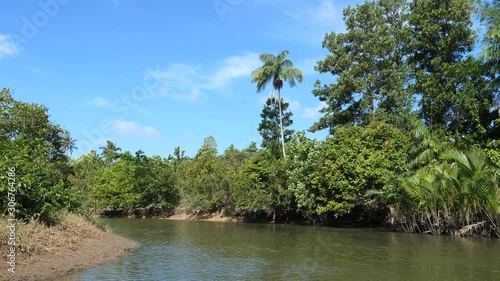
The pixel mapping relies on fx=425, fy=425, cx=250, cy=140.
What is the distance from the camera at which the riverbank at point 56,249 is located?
42.5ft

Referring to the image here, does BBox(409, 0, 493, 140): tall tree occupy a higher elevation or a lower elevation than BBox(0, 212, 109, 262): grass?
higher

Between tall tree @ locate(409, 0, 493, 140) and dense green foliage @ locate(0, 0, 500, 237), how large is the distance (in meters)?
0.10

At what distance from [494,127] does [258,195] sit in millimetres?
20782

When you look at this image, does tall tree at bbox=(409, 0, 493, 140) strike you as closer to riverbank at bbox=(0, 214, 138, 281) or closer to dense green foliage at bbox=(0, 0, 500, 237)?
dense green foliage at bbox=(0, 0, 500, 237)

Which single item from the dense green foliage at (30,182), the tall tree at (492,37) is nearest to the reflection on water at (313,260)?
the dense green foliage at (30,182)

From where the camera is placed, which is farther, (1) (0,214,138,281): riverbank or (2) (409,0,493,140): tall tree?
(2) (409,0,493,140): tall tree

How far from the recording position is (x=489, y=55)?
25.4 meters

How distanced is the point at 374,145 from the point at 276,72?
16356mm

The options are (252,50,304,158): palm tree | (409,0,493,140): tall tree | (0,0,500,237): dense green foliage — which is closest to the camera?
(0,0,500,237): dense green foliage

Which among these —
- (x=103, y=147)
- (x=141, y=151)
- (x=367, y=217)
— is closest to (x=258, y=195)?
(x=367, y=217)

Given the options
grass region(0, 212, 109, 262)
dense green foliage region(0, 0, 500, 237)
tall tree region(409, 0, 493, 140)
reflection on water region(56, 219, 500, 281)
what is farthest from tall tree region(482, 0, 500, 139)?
grass region(0, 212, 109, 262)

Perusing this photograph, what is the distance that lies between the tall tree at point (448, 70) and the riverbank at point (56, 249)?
26283 millimetres

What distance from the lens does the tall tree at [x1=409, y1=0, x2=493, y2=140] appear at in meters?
32.0

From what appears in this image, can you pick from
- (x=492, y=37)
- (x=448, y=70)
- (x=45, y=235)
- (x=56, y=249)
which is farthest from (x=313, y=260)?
(x=448, y=70)
